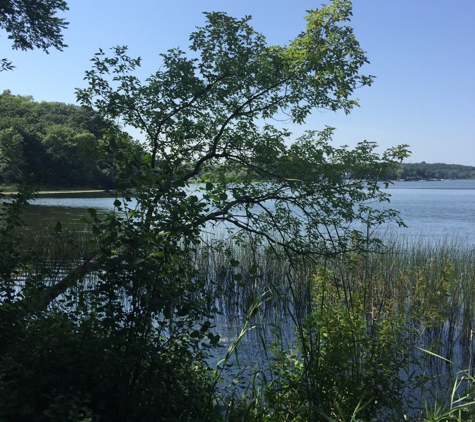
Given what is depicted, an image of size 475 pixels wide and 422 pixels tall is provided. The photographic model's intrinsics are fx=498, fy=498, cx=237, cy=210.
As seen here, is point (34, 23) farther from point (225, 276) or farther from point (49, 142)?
point (49, 142)

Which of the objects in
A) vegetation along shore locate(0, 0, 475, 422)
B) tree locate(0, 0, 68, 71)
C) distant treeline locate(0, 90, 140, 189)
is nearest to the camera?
vegetation along shore locate(0, 0, 475, 422)

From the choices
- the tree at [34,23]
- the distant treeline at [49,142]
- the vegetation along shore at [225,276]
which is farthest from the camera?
the distant treeline at [49,142]

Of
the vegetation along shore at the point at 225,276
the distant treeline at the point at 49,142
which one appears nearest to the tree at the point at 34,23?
the vegetation along shore at the point at 225,276

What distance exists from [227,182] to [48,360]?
12.1 ft

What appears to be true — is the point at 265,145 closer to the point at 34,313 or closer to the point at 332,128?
the point at 332,128

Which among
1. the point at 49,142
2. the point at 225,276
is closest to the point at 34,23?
the point at 225,276

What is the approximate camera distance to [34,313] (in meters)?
3.15

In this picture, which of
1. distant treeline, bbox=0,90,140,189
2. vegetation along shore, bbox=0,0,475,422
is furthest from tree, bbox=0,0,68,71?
distant treeline, bbox=0,90,140,189

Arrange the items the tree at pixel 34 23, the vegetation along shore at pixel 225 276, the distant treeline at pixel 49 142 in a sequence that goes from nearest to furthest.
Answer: the vegetation along shore at pixel 225 276
the tree at pixel 34 23
the distant treeline at pixel 49 142

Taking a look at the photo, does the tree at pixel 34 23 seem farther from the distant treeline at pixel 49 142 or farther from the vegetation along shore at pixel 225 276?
the distant treeline at pixel 49 142

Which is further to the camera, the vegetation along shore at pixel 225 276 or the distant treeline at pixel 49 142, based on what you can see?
the distant treeline at pixel 49 142

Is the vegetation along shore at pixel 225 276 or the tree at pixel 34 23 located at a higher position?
the tree at pixel 34 23

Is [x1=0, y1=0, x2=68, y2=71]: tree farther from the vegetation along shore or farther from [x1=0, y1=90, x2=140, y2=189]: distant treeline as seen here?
[x1=0, y1=90, x2=140, y2=189]: distant treeline

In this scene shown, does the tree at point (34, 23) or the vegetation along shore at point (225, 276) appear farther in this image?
the tree at point (34, 23)
